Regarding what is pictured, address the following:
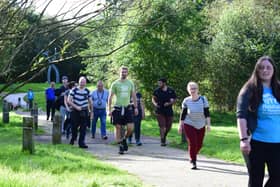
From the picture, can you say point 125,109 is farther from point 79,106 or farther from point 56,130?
point 56,130

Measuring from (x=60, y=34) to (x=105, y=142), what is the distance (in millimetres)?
11612

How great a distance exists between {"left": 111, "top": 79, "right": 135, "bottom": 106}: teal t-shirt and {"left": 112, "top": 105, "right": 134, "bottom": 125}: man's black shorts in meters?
0.12

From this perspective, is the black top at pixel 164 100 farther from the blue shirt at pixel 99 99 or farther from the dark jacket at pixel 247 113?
the dark jacket at pixel 247 113

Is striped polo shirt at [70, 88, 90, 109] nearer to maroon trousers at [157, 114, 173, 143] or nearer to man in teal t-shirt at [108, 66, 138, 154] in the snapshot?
man in teal t-shirt at [108, 66, 138, 154]

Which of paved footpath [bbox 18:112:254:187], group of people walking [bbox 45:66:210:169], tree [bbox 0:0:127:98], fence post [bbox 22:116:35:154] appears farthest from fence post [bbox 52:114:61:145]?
tree [bbox 0:0:127:98]

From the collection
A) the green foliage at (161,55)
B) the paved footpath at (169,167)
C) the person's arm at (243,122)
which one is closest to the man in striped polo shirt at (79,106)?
the paved footpath at (169,167)

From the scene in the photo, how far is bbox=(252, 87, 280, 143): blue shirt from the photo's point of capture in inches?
247

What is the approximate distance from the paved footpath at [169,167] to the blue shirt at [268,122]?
2.39m

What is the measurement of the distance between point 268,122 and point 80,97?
811 centimetres

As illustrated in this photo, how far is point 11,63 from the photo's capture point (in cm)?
367

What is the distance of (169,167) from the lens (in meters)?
10.3

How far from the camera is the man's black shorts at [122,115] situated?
12.4 metres

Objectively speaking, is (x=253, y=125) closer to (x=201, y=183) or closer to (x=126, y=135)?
(x=201, y=183)

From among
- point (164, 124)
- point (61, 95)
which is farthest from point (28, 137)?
point (61, 95)
